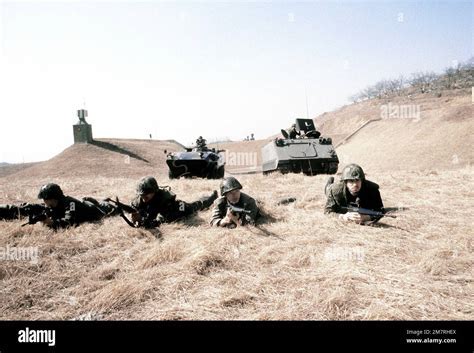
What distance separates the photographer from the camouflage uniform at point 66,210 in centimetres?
504

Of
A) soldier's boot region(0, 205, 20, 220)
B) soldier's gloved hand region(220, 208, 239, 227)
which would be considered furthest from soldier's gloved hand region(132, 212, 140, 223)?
soldier's boot region(0, 205, 20, 220)

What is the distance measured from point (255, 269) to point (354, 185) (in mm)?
2086

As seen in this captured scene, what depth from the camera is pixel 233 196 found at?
4.89 metres

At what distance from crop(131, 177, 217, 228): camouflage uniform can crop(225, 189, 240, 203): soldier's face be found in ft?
3.57

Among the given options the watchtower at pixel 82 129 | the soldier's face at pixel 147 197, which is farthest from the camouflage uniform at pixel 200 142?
the watchtower at pixel 82 129

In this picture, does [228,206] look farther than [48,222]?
Yes

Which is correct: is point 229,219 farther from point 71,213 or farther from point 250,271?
A: point 71,213

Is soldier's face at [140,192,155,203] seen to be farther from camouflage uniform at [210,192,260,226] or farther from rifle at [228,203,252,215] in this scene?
rifle at [228,203,252,215]

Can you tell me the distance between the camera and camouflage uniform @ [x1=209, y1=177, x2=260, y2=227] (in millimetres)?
4824

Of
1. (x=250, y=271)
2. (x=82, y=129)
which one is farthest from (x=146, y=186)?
(x=82, y=129)

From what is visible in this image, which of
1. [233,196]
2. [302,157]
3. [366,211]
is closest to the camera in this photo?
[366,211]

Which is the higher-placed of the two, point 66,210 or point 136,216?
point 66,210

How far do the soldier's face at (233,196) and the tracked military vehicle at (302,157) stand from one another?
6.20 meters
